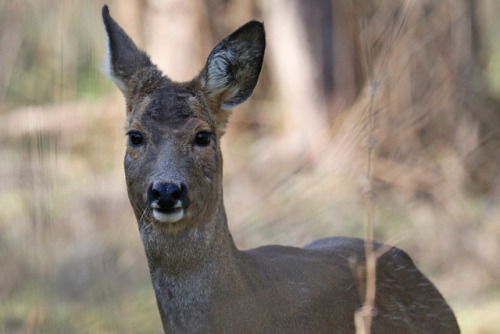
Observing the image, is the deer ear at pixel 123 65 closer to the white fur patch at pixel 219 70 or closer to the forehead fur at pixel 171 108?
the forehead fur at pixel 171 108

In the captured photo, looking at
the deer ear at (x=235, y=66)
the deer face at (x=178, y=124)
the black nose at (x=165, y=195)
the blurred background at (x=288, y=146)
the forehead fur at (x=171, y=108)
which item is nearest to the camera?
the black nose at (x=165, y=195)

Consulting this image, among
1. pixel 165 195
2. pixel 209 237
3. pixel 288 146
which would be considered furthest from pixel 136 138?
pixel 288 146

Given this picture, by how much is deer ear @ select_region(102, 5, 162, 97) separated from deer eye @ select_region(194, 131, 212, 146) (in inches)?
20.8

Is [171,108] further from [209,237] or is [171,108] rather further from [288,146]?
[288,146]

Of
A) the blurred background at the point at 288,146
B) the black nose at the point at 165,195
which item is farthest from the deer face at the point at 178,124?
the blurred background at the point at 288,146

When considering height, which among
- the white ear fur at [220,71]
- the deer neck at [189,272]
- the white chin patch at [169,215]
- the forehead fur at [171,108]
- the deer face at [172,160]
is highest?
the white ear fur at [220,71]

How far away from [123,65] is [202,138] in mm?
742

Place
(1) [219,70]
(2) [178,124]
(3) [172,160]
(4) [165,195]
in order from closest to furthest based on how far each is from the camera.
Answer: (4) [165,195] < (3) [172,160] < (2) [178,124] < (1) [219,70]

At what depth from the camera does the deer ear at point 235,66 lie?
451 cm

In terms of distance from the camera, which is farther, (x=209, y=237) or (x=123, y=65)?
(x=123, y=65)

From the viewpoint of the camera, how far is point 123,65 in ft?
15.2

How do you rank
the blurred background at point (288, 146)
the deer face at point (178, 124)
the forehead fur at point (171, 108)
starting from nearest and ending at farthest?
the deer face at point (178, 124) → the forehead fur at point (171, 108) → the blurred background at point (288, 146)

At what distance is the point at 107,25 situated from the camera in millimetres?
4613

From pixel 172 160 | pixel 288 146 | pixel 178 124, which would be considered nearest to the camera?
pixel 172 160
